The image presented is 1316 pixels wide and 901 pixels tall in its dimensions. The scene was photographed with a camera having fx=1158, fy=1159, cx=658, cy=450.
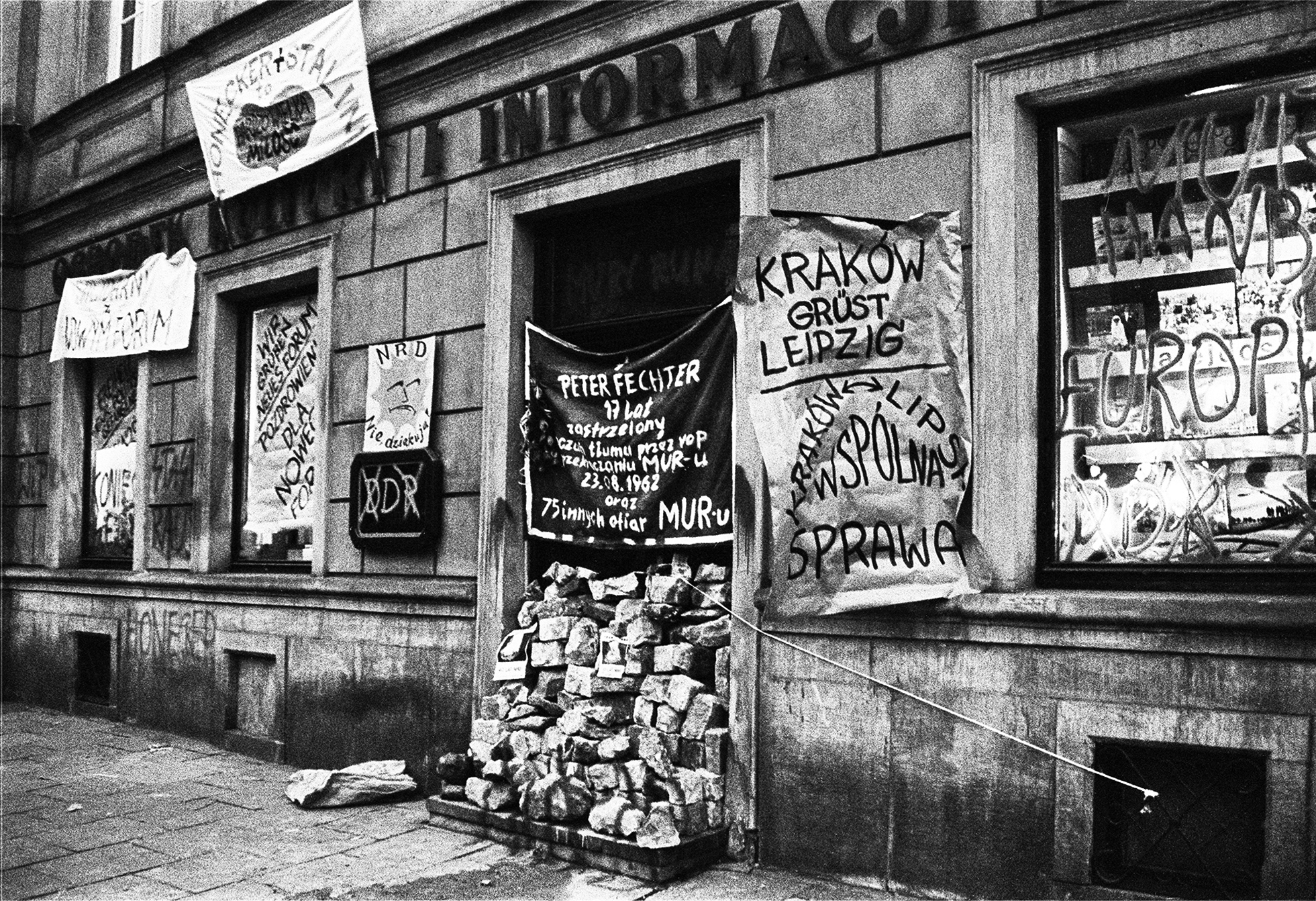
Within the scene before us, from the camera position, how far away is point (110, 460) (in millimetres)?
12078

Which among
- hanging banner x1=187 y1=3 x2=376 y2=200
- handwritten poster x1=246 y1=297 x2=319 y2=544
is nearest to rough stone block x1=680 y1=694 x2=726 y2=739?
handwritten poster x1=246 y1=297 x2=319 y2=544

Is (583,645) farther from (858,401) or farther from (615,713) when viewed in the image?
(858,401)

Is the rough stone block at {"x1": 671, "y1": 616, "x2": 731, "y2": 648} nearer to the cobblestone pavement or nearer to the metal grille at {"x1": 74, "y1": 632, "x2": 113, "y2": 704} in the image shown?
the cobblestone pavement

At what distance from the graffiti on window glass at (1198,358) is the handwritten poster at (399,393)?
4459mm

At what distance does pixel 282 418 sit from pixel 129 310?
8.22ft

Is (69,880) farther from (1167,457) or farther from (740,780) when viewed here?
(1167,457)

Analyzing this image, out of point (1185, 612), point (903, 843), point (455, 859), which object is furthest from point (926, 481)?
point (455, 859)

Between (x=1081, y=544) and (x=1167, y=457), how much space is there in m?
0.54

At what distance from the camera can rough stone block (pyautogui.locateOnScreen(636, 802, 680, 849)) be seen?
5652 mm

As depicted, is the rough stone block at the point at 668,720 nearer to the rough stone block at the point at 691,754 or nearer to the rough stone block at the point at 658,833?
the rough stone block at the point at 691,754

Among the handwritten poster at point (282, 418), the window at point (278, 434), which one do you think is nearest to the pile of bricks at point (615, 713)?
the window at point (278, 434)

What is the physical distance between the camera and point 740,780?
607 centimetres

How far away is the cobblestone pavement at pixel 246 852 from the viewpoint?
5.62 m

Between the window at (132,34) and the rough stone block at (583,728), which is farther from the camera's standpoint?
the window at (132,34)
